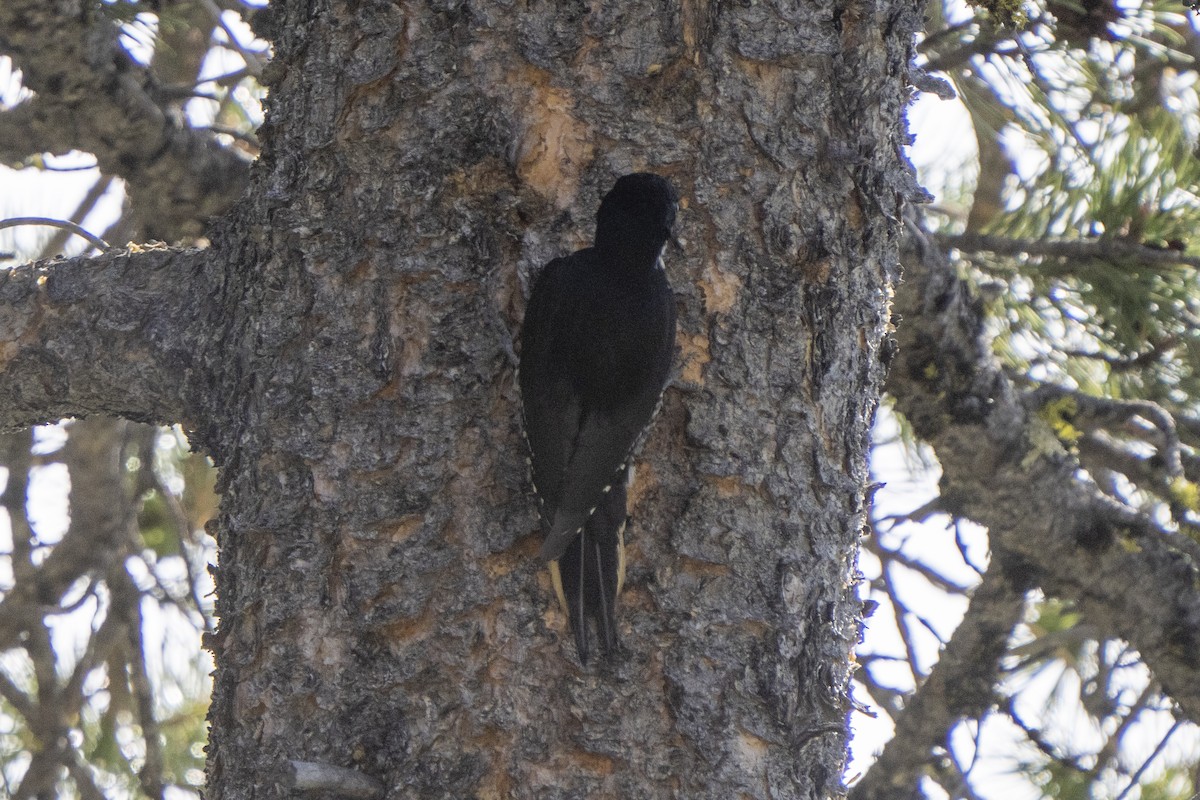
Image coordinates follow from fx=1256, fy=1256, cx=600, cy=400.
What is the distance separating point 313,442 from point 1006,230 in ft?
6.57

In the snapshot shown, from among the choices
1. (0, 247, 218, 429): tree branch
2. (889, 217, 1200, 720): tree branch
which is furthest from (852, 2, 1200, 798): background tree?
(0, 247, 218, 429): tree branch

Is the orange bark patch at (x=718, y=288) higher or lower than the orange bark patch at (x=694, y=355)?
higher

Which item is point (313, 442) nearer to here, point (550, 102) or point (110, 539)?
point (550, 102)

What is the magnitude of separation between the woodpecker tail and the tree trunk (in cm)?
3

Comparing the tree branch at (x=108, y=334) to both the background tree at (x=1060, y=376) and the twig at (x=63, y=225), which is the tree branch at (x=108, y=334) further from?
the background tree at (x=1060, y=376)

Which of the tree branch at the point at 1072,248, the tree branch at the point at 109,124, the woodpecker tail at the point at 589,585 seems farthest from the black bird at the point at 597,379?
the tree branch at the point at 109,124

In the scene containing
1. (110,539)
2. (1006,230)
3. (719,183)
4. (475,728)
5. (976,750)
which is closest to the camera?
(475,728)

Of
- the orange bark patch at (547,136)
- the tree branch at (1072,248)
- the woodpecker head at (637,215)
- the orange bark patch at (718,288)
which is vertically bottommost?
the orange bark patch at (718,288)

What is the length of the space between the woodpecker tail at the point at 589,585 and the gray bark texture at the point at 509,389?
1.0 inches

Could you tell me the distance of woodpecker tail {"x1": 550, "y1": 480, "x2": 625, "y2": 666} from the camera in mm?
1659

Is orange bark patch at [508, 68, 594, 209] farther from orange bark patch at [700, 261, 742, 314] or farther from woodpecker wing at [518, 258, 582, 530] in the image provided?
orange bark patch at [700, 261, 742, 314]

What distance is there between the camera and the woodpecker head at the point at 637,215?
175 cm

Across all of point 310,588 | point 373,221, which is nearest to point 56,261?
point 373,221

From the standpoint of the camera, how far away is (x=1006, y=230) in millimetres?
3090
